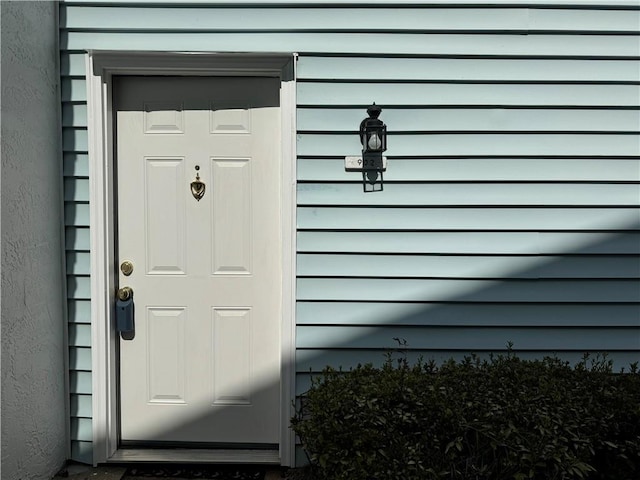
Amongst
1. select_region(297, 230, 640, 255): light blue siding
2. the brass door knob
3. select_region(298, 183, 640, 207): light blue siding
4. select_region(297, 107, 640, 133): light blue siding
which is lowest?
the brass door knob

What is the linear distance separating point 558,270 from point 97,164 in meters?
2.43

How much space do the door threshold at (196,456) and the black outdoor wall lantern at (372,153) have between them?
151 cm

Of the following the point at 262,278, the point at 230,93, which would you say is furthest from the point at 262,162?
the point at 262,278

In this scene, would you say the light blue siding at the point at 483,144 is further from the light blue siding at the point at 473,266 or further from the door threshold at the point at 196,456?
the door threshold at the point at 196,456

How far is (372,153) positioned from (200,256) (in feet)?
3.45

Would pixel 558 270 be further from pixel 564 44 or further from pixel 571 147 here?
pixel 564 44

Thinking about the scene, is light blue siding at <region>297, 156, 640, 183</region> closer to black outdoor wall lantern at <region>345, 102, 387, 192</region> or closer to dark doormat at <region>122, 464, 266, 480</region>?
black outdoor wall lantern at <region>345, 102, 387, 192</region>

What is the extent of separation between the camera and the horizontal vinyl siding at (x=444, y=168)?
330 centimetres

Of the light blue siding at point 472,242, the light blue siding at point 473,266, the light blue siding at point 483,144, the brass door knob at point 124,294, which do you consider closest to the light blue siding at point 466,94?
the light blue siding at point 483,144

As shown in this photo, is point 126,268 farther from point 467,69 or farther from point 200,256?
point 467,69

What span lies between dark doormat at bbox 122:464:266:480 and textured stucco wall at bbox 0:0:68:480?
41 centimetres

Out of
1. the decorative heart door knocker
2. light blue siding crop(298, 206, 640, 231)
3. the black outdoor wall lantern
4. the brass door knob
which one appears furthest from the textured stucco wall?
the black outdoor wall lantern

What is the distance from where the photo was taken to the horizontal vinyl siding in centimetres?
330

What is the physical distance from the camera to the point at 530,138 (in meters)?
3.36
